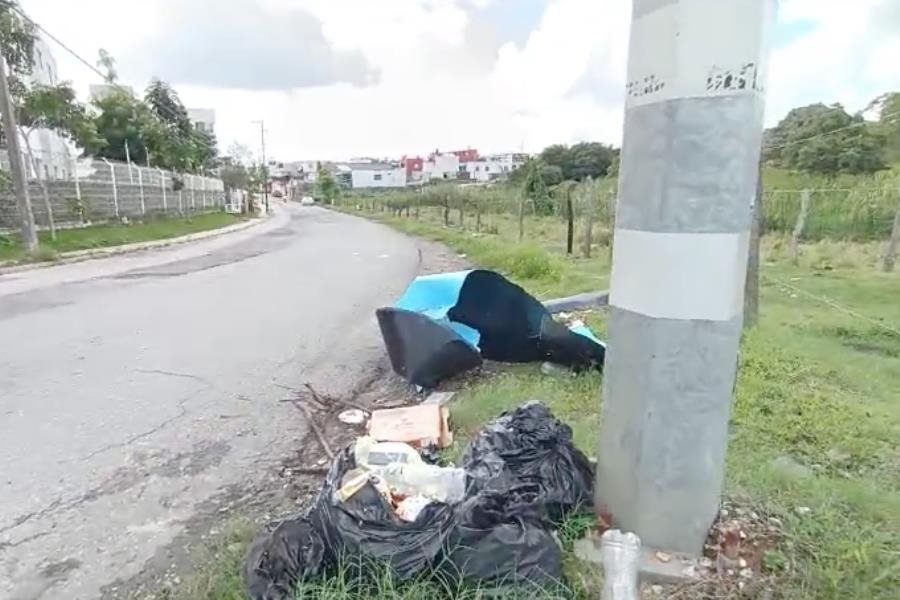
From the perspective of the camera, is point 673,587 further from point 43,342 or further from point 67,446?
point 43,342

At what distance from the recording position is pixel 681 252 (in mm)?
1766

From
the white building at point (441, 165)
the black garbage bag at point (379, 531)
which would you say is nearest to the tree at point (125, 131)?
the black garbage bag at point (379, 531)

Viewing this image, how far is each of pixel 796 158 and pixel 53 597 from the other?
16072mm

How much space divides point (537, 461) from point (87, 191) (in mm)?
18403

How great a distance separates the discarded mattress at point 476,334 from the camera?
399cm

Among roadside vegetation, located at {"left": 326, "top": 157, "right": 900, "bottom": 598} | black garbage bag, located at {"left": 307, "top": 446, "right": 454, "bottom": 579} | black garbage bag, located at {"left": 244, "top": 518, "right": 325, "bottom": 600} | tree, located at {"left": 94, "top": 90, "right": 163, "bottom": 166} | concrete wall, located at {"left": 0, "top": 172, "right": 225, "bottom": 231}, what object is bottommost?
roadside vegetation, located at {"left": 326, "top": 157, "right": 900, "bottom": 598}

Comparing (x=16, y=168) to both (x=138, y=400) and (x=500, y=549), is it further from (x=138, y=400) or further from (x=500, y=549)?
(x=500, y=549)

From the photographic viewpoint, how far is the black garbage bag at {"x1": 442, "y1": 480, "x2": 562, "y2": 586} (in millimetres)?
1835

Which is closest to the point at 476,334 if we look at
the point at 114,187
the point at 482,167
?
the point at 114,187

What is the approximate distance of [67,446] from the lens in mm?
3246

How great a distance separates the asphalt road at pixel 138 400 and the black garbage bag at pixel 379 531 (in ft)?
2.92

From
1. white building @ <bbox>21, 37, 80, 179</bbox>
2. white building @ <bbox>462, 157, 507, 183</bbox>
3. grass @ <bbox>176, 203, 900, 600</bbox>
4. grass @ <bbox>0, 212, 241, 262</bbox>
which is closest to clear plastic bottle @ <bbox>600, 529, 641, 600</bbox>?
grass @ <bbox>176, 203, 900, 600</bbox>

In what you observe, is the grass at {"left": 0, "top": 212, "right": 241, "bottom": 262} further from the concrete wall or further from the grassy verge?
the grassy verge

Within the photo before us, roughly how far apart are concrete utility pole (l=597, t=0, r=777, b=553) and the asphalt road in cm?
186
